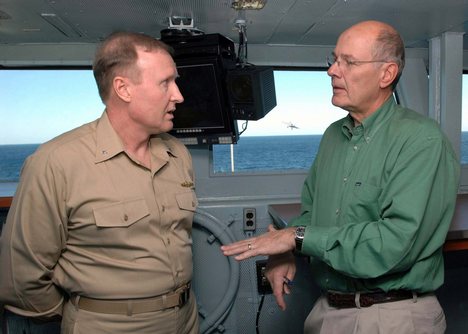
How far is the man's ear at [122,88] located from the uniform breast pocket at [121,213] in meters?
0.39

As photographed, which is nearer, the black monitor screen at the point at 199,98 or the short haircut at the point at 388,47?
the short haircut at the point at 388,47

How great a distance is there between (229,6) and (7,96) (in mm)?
2890

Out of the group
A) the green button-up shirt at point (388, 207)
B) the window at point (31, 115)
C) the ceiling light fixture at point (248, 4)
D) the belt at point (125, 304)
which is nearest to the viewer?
the green button-up shirt at point (388, 207)

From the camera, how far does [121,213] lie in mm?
1518

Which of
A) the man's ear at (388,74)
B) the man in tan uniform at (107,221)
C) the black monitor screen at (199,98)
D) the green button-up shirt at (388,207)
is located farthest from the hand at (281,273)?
the black monitor screen at (199,98)

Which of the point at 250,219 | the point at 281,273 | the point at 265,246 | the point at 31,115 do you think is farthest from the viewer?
the point at 31,115

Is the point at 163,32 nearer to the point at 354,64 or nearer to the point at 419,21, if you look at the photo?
the point at 354,64

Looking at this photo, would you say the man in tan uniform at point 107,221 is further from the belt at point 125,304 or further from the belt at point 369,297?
the belt at point 369,297

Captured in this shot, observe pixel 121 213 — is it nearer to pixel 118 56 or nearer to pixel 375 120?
pixel 118 56

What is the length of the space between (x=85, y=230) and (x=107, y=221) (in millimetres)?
87

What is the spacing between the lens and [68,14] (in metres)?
2.33

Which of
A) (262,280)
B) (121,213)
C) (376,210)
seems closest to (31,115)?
(262,280)

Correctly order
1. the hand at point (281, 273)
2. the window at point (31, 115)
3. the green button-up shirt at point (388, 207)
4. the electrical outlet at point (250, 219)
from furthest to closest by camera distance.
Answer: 1. the window at point (31, 115)
2. the electrical outlet at point (250, 219)
3. the hand at point (281, 273)
4. the green button-up shirt at point (388, 207)

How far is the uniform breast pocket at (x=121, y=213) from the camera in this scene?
4.87ft
